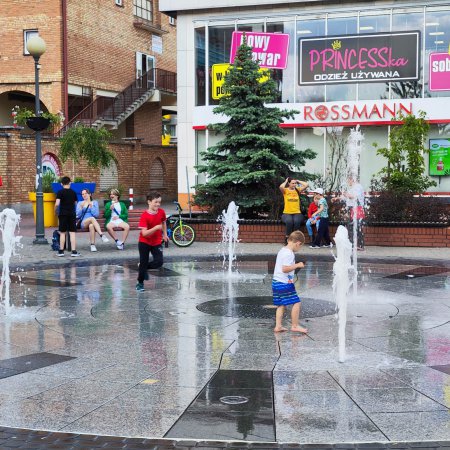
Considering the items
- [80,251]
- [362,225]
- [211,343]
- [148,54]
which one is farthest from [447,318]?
[148,54]

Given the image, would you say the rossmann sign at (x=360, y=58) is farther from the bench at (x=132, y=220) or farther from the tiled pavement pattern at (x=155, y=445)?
the tiled pavement pattern at (x=155, y=445)

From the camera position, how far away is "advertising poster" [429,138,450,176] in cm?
2677

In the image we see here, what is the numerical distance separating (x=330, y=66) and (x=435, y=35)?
13.3 ft

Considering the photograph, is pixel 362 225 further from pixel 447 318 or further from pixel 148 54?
pixel 148 54

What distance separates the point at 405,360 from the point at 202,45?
2394 centimetres

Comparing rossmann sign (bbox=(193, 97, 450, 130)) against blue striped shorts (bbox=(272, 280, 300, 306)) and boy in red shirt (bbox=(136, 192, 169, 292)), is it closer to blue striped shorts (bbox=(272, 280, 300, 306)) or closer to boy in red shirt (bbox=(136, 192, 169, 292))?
boy in red shirt (bbox=(136, 192, 169, 292))

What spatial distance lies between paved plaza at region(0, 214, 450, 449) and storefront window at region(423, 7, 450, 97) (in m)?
16.1

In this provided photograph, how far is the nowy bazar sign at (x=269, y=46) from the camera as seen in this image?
92.8 feet

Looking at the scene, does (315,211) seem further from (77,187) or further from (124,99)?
(124,99)

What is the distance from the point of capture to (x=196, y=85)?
29312 mm

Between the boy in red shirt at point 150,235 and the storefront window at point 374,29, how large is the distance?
1816cm

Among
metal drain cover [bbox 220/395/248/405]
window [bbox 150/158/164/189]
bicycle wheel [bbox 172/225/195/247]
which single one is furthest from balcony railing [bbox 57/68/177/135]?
Answer: metal drain cover [bbox 220/395/248/405]

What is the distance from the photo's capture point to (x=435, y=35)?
88.5 ft

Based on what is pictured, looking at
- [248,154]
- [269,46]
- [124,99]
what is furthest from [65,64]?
[248,154]
